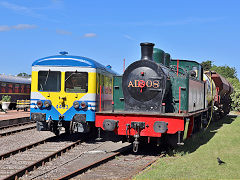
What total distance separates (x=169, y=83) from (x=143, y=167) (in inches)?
111

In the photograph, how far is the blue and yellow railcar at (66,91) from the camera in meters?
10.6

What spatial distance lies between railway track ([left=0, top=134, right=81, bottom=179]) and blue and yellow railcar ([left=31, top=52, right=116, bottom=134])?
0.69 metres

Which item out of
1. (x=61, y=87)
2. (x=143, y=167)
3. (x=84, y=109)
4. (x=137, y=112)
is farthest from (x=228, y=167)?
(x=61, y=87)

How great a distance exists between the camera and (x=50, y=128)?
11.0 metres

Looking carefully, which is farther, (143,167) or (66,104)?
(66,104)

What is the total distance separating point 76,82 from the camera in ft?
35.4

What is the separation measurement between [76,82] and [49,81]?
0.95m

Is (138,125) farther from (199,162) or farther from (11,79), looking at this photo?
(11,79)

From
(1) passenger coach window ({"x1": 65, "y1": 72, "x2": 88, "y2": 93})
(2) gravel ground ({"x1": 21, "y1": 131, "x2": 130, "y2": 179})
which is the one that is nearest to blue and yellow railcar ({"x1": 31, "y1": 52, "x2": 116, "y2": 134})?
(1) passenger coach window ({"x1": 65, "y1": 72, "x2": 88, "y2": 93})

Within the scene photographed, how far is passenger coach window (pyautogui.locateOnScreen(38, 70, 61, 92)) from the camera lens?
35.8 feet

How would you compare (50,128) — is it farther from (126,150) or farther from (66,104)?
(126,150)

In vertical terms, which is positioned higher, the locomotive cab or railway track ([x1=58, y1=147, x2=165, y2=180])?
the locomotive cab

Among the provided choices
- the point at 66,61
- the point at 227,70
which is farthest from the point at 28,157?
the point at 227,70

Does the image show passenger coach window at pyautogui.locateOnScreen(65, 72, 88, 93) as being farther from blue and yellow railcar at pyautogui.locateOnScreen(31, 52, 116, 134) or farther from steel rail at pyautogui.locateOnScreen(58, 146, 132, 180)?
steel rail at pyautogui.locateOnScreen(58, 146, 132, 180)
